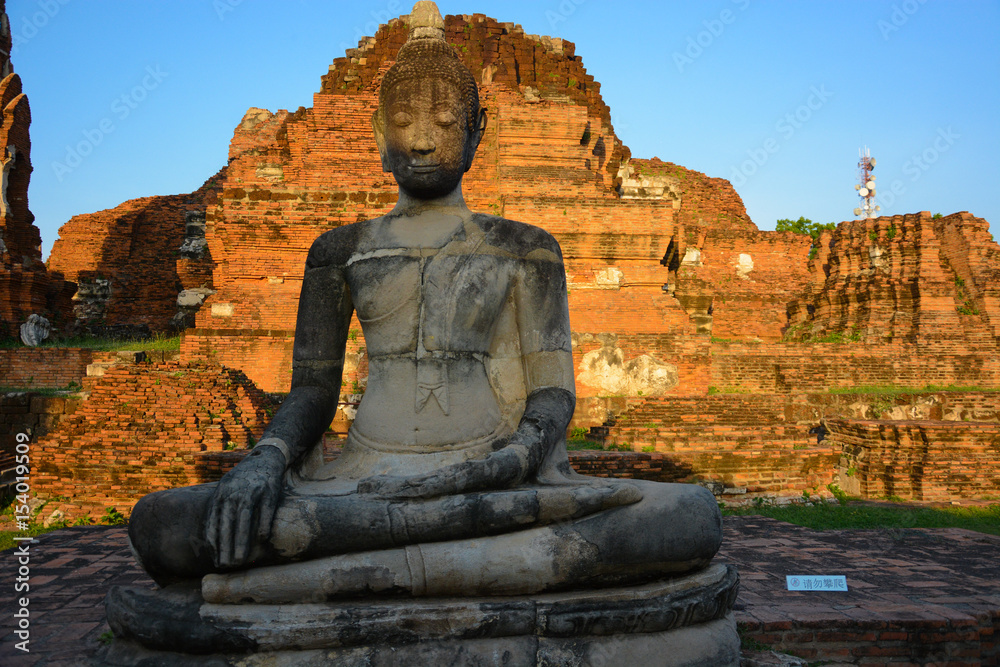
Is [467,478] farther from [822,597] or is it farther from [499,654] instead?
[822,597]

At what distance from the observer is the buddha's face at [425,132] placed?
3.10 metres

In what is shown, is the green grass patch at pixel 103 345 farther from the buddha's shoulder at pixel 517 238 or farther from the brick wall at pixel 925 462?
the brick wall at pixel 925 462

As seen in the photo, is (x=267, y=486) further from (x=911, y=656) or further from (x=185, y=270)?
(x=185, y=270)

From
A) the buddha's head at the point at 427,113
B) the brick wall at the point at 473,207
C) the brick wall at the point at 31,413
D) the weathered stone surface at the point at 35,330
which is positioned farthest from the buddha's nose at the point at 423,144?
the weathered stone surface at the point at 35,330

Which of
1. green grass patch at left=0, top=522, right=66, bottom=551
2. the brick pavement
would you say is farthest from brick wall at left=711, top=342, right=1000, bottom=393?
green grass patch at left=0, top=522, right=66, bottom=551

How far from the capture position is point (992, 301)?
60.4 ft

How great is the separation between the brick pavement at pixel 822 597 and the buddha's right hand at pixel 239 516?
732 millimetres

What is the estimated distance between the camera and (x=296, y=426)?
9.55 ft

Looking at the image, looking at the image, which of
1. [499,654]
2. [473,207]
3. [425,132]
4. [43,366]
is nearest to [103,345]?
[43,366]

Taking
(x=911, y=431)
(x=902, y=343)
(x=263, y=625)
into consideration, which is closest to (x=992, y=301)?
(x=902, y=343)

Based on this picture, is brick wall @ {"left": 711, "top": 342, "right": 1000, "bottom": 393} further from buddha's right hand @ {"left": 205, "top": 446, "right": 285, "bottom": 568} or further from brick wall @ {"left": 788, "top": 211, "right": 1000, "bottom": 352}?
buddha's right hand @ {"left": 205, "top": 446, "right": 285, "bottom": 568}

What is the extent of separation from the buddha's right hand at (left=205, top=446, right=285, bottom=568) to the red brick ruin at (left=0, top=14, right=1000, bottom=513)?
15.7ft

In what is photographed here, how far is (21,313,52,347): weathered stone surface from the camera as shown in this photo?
14289 mm

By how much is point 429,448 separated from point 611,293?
869cm
